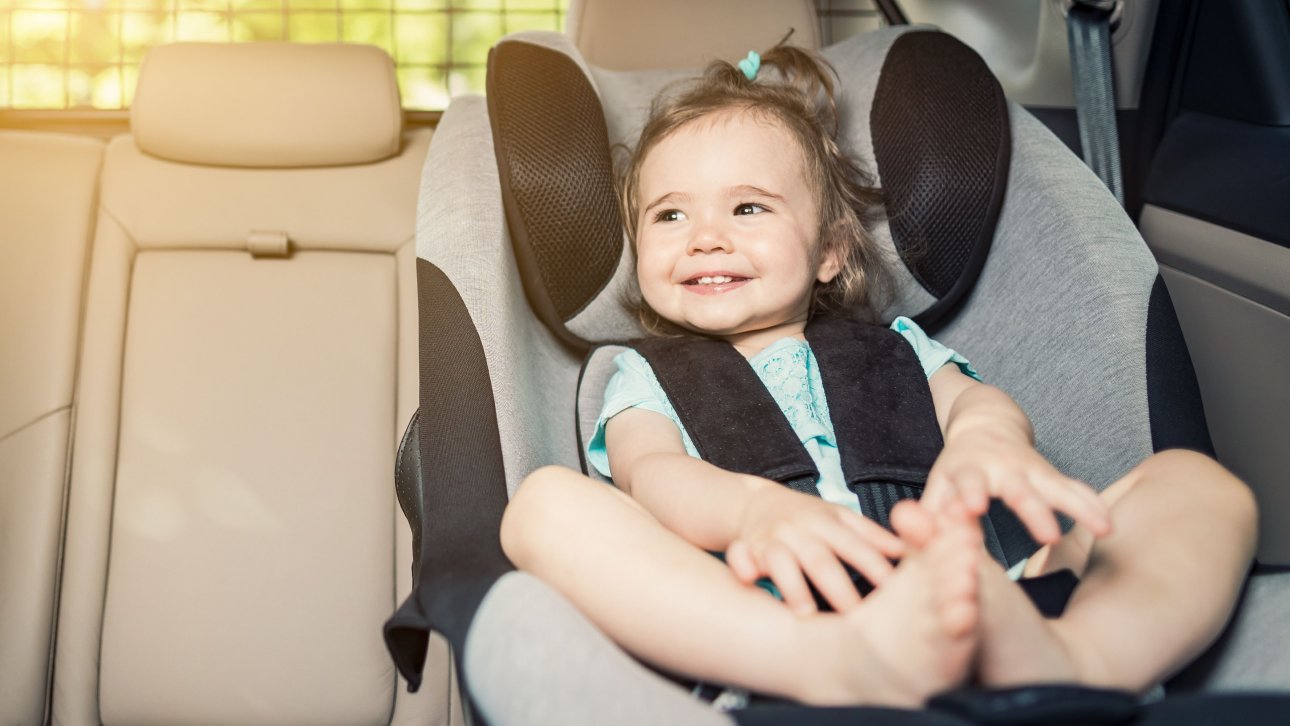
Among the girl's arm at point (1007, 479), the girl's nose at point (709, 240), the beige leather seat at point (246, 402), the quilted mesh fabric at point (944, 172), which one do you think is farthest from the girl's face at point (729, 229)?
the beige leather seat at point (246, 402)

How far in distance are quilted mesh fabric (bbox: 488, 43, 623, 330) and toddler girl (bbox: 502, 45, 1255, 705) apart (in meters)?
0.07

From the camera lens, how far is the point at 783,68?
1.43m

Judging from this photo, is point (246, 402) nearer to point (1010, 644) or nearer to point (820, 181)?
point (820, 181)

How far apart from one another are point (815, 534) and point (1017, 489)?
0.15 m

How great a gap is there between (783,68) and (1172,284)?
61 cm

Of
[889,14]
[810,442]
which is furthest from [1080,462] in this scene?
[889,14]

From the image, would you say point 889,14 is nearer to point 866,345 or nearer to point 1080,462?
point 866,345

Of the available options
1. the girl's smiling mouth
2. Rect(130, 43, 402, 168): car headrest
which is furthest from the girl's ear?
Rect(130, 43, 402, 168): car headrest

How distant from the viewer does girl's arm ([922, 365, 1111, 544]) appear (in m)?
0.75

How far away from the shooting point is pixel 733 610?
736 millimetres

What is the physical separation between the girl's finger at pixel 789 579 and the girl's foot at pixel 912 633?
0.8 inches

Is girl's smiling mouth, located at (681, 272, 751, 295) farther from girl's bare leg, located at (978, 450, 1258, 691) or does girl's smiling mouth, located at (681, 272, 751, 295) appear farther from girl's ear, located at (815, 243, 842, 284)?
girl's bare leg, located at (978, 450, 1258, 691)

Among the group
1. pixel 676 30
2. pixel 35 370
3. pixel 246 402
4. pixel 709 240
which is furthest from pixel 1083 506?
pixel 35 370

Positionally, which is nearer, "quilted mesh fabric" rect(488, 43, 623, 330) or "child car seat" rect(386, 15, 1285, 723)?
"child car seat" rect(386, 15, 1285, 723)
